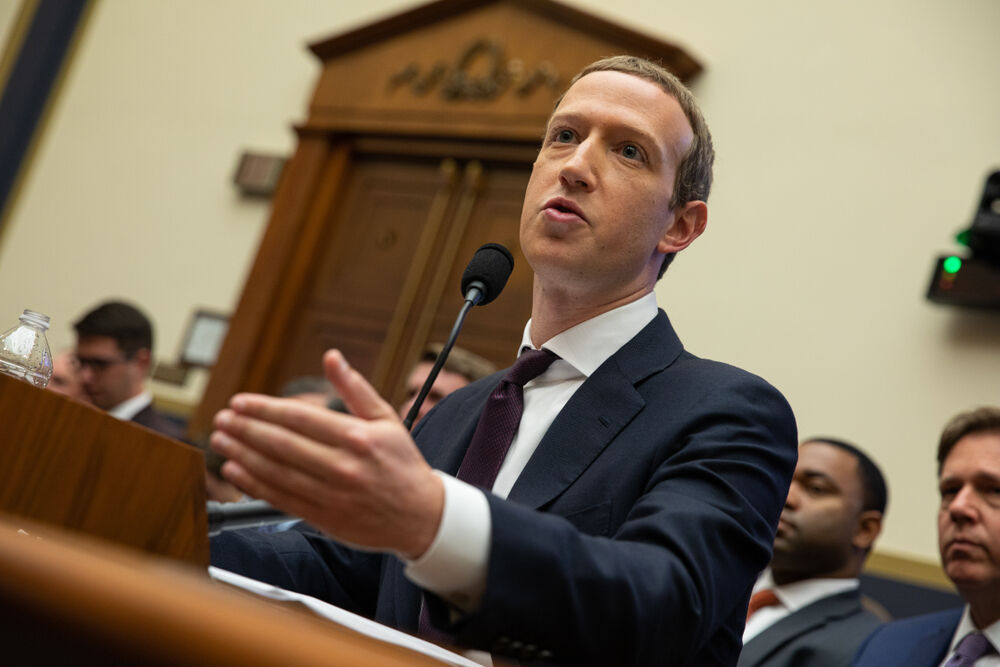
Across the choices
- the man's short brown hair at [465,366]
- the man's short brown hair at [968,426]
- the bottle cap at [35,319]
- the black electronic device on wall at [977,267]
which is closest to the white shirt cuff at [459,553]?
the bottle cap at [35,319]

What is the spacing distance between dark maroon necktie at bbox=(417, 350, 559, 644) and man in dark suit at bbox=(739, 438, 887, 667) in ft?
5.21

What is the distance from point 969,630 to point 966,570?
5.5 inches

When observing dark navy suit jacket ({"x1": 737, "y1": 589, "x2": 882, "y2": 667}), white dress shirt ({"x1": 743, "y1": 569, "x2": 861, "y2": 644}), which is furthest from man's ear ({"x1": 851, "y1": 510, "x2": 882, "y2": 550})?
dark navy suit jacket ({"x1": 737, "y1": 589, "x2": 882, "y2": 667})

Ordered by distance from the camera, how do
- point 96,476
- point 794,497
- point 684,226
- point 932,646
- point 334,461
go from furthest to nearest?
point 794,497, point 932,646, point 684,226, point 96,476, point 334,461

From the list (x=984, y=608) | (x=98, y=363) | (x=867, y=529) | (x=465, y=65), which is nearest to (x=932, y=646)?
(x=984, y=608)

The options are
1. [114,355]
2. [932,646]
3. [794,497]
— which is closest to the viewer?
[932,646]

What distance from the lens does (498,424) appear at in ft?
4.78

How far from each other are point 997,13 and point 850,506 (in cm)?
196

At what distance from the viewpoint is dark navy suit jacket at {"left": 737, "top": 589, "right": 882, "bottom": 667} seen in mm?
2746

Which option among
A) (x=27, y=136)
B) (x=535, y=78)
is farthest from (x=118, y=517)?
(x=27, y=136)

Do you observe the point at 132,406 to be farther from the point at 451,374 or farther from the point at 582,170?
the point at 582,170

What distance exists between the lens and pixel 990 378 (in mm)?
3639

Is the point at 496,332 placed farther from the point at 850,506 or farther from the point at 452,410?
the point at 452,410

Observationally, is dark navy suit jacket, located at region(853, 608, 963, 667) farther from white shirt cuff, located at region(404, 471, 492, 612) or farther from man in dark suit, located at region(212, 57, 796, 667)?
white shirt cuff, located at region(404, 471, 492, 612)
